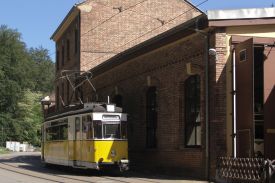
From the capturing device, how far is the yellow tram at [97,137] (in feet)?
79.7

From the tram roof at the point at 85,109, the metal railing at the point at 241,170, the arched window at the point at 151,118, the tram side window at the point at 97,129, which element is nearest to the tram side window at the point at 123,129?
the tram roof at the point at 85,109

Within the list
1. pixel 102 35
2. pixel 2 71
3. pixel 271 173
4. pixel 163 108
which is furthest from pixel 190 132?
pixel 2 71

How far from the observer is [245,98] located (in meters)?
20.2

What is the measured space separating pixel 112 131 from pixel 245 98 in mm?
6909

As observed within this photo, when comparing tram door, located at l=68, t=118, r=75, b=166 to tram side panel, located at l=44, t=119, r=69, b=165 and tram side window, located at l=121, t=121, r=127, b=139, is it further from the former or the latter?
tram side window, located at l=121, t=121, r=127, b=139

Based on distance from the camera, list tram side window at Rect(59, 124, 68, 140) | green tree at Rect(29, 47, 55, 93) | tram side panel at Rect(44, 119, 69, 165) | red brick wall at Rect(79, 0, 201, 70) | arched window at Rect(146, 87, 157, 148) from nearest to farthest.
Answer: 1. arched window at Rect(146, 87, 157, 148)
2. tram side window at Rect(59, 124, 68, 140)
3. tram side panel at Rect(44, 119, 69, 165)
4. red brick wall at Rect(79, 0, 201, 70)
5. green tree at Rect(29, 47, 55, 93)

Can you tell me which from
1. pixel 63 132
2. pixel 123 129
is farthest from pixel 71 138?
pixel 123 129

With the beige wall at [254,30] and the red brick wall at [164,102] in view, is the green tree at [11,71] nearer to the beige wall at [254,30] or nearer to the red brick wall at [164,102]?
the red brick wall at [164,102]

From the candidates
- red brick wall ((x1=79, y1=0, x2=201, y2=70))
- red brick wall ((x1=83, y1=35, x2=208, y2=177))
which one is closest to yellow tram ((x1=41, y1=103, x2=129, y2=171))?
red brick wall ((x1=83, y1=35, x2=208, y2=177))

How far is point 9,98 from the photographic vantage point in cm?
8212

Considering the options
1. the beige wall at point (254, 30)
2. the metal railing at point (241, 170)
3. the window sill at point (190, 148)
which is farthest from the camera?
the window sill at point (190, 148)

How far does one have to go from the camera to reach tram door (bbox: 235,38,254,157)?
19848 mm

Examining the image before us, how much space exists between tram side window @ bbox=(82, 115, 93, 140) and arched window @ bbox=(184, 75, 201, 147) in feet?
13.3

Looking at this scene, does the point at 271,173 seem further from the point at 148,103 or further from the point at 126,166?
the point at 148,103
